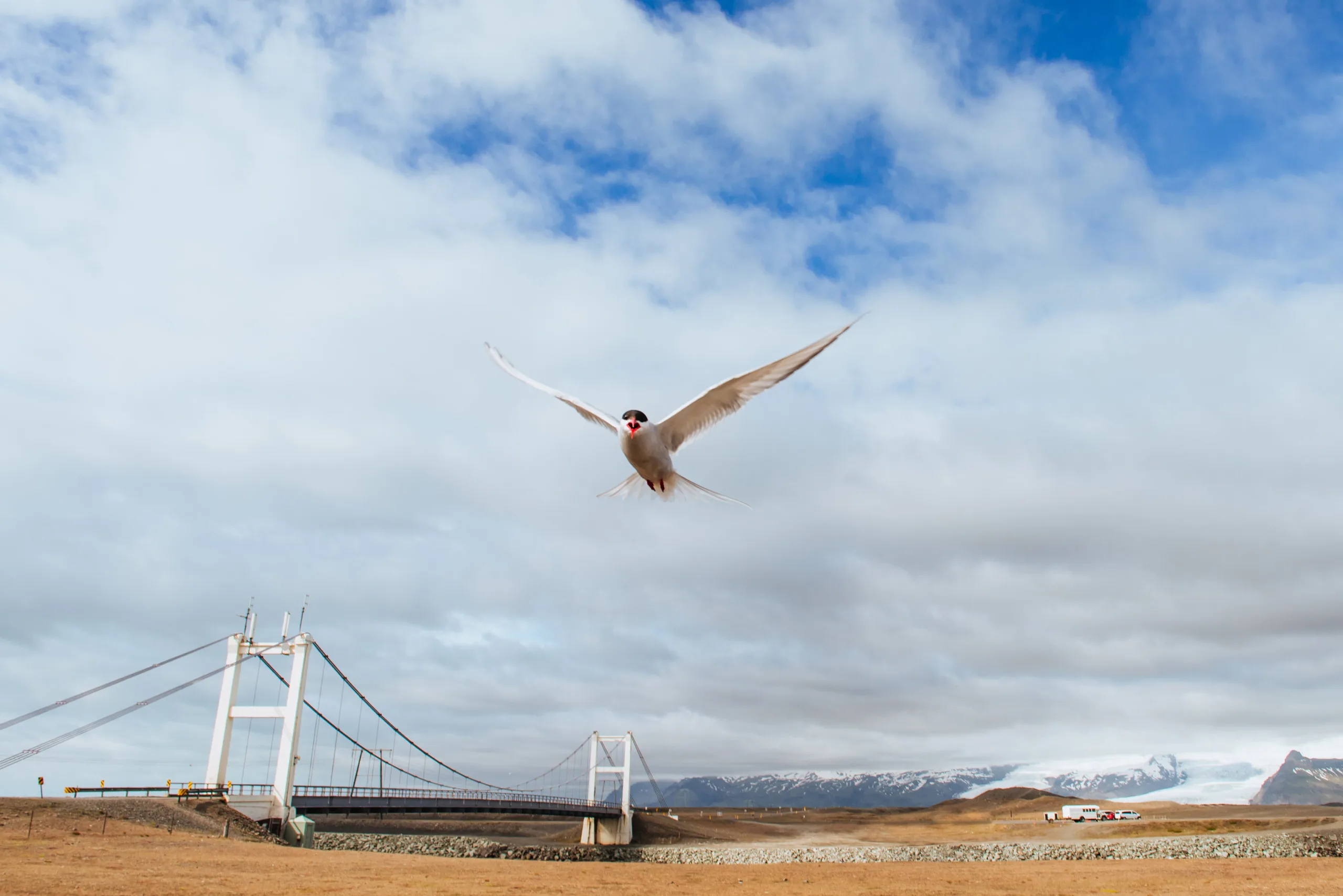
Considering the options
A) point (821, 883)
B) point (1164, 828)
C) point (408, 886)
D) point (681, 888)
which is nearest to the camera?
point (408, 886)

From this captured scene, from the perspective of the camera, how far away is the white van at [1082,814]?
61.7 metres

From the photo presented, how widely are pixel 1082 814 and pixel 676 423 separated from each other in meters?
65.9

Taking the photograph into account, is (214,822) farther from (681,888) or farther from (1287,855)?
(1287,855)

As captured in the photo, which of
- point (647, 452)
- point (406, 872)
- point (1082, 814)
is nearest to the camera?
point (647, 452)

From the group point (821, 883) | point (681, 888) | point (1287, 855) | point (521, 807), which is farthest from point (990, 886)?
point (521, 807)

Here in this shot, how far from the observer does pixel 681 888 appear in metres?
20.2

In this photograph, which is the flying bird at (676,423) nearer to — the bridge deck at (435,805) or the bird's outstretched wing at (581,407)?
the bird's outstretched wing at (581,407)

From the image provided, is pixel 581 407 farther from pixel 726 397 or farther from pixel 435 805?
pixel 435 805

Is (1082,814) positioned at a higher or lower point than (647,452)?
lower

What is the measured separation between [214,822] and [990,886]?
23.6 metres

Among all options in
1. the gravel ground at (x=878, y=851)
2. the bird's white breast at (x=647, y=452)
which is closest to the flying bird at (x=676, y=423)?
the bird's white breast at (x=647, y=452)

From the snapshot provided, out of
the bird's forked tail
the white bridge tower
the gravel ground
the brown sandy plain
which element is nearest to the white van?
the gravel ground

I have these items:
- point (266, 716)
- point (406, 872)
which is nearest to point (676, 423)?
point (406, 872)

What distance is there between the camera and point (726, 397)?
37.0 ft
